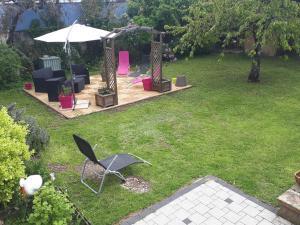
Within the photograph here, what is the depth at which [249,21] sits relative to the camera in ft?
35.1

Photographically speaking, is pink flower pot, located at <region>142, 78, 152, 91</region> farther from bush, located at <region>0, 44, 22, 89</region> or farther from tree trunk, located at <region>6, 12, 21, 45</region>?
tree trunk, located at <region>6, 12, 21, 45</region>

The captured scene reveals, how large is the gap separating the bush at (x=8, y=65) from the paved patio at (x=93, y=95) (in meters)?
1.14

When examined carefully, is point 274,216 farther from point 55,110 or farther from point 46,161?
point 55,110

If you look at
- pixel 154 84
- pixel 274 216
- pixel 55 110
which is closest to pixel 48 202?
pixel 274 216

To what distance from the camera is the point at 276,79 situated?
42.7 ft

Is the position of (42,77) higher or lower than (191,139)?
higher

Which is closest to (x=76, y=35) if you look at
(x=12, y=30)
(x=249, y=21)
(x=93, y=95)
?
(x=93, y=95)

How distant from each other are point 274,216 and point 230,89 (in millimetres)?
7329

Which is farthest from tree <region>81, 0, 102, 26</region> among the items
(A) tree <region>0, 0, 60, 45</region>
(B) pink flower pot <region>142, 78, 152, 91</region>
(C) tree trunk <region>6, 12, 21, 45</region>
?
(B) pink flower pot <region>142, 78, 152, 91</region>

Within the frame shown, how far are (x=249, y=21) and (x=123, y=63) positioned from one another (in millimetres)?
6069

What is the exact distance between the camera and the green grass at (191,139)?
569cm

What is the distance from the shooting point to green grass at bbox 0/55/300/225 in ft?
18.7

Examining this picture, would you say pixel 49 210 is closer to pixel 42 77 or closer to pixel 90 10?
pixel 42 77

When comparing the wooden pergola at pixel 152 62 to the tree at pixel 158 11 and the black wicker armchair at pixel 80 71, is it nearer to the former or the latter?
the black wicker armchair at pixel 80 71
